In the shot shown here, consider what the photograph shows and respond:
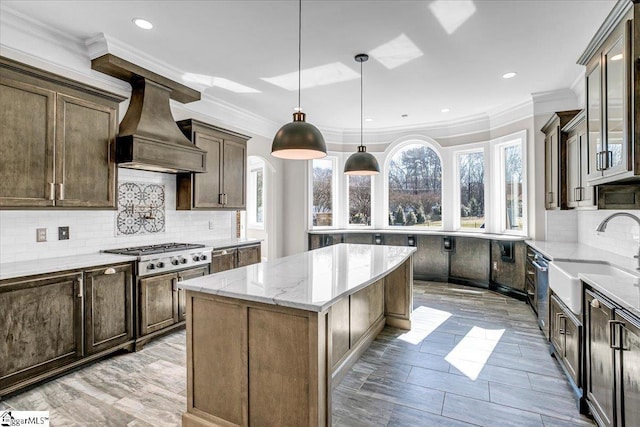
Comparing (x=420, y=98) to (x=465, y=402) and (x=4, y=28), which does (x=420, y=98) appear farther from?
(x=4, y=28)

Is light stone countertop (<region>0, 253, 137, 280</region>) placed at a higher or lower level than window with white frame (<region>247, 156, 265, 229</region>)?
lower

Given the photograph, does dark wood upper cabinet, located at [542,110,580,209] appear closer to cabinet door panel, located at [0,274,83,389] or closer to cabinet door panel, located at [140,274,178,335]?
cabinet door panel, located at [140,274,178,335]

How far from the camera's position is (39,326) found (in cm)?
250

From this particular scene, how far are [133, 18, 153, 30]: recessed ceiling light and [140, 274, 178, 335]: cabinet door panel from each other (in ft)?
7.60

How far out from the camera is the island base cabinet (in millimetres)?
1710

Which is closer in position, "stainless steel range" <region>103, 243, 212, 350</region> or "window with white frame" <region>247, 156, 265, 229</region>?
"stainless steel range" <region>103, 243, 212, 350</region>

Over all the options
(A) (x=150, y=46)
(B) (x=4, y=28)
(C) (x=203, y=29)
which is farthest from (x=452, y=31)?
(B) (x=4, y=28)

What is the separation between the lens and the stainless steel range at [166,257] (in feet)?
10.5

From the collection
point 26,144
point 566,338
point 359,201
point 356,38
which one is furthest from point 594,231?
point 26,144

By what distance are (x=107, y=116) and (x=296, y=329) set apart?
9.37 feet

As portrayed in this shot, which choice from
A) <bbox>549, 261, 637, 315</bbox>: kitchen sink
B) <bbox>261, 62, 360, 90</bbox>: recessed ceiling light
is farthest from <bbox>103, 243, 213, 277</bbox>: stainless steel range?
<bbox>549, 261, 637, 315</bbox>: kitchen sink

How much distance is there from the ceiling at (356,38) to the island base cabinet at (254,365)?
237 centimetres

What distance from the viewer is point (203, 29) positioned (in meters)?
3.01

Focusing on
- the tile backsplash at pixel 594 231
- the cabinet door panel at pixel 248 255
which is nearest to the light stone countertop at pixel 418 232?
the tile backsplash at pixel 594 231
